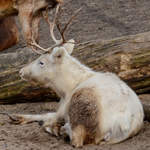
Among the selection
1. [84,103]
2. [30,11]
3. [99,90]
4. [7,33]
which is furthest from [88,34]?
[84,103]

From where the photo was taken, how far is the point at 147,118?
4.57 m

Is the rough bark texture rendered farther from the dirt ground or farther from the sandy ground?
the sandy ground

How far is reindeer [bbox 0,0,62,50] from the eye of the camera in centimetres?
852

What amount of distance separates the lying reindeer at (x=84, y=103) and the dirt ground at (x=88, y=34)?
107mm

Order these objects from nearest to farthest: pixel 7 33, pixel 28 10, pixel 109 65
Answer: pixel 109 65
pixel 28 10
pixel 7 33

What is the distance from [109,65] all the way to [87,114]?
1.63 metres

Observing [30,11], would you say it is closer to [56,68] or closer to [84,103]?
[56,68]

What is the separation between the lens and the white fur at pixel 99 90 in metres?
3.71

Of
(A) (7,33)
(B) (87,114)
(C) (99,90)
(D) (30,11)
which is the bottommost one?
(A) (7,33)

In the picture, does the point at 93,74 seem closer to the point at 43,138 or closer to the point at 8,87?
the point at 43,138

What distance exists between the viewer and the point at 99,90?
384 centimetres

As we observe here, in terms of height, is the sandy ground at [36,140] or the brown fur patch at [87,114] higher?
the brown fur patch at [87,114]

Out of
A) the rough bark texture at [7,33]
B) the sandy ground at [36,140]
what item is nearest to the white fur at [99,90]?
the sandy ground at [36,140]

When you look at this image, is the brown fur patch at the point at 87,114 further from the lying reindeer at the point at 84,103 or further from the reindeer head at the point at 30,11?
the reindeer head at the point at 30,11
